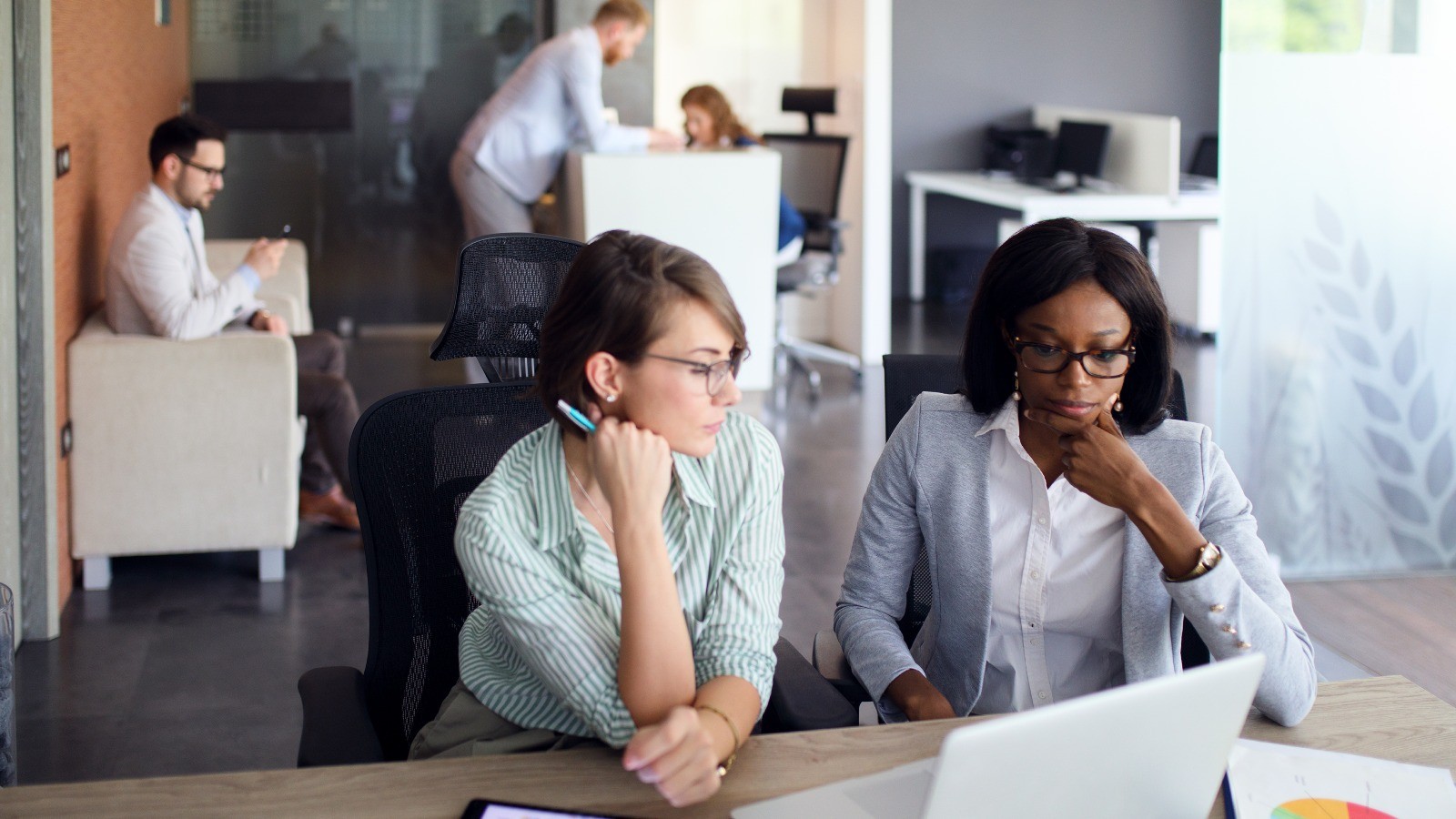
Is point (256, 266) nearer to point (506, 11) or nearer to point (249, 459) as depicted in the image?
point (249, 459)

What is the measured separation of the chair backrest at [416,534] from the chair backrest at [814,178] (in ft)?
15.5

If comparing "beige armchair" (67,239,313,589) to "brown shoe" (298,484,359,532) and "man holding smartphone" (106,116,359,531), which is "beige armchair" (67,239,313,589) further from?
"brown shoe" (298,484,359,532)

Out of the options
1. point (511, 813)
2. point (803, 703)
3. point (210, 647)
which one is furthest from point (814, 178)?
point (511, 813)

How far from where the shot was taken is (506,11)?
7.35m

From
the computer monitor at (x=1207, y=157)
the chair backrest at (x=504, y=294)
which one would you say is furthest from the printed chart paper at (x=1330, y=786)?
the computer monitor at (x=1207, y=157)

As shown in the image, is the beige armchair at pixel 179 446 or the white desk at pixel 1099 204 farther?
the white desk at pixel 1099 204

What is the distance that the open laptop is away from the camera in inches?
35.8

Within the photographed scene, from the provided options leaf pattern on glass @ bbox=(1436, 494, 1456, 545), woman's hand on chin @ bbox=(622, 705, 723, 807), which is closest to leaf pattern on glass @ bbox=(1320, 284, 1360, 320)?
leaf pattern on glass @ bbox=(1436, 494, 1456, 545)

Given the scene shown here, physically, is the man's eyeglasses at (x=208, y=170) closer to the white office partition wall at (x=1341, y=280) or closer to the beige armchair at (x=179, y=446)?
the beige armchair at (x=179, y=446)

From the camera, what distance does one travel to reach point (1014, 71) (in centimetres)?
893

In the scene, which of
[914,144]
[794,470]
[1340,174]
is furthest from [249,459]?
[914,144]

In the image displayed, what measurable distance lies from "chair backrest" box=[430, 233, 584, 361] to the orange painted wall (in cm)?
202

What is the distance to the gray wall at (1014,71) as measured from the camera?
347 inches

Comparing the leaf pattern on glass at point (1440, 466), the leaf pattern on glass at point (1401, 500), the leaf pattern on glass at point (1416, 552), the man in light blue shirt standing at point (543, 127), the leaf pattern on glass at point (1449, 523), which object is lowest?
the leaf pattern on glass at point (1416, 552)
